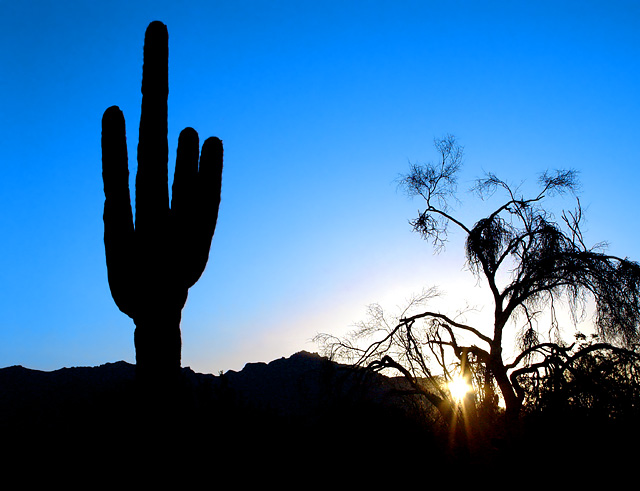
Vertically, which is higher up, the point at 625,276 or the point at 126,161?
the point at 126,161

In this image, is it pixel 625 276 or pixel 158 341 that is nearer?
pixel 158 341

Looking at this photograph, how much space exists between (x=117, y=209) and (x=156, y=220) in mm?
600

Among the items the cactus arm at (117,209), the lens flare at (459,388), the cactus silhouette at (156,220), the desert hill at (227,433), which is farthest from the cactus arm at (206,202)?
the lens flare at (459,388)

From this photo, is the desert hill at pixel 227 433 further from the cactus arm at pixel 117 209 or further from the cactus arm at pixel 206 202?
the cactus arm at pixel 206 202

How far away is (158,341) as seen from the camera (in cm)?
826

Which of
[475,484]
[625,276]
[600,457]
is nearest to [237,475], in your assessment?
[475,484]

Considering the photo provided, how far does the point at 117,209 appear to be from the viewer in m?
8.45

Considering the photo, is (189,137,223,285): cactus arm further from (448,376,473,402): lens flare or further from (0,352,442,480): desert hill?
(448,376,473,402): lens flare

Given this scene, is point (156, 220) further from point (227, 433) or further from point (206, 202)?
point (227, 433)

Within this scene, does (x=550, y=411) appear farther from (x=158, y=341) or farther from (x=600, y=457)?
(x=158, y=341)

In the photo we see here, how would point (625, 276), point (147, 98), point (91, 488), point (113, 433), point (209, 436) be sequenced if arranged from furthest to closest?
1. point (625, 276)
2. point (113, 433)
3. point (147, 98)
4. point (209, 436)
5. point (91, 488)

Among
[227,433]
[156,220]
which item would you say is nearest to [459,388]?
[227,433]

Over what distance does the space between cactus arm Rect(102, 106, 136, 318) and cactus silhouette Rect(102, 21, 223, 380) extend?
15mm

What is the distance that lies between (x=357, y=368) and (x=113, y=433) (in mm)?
5483
